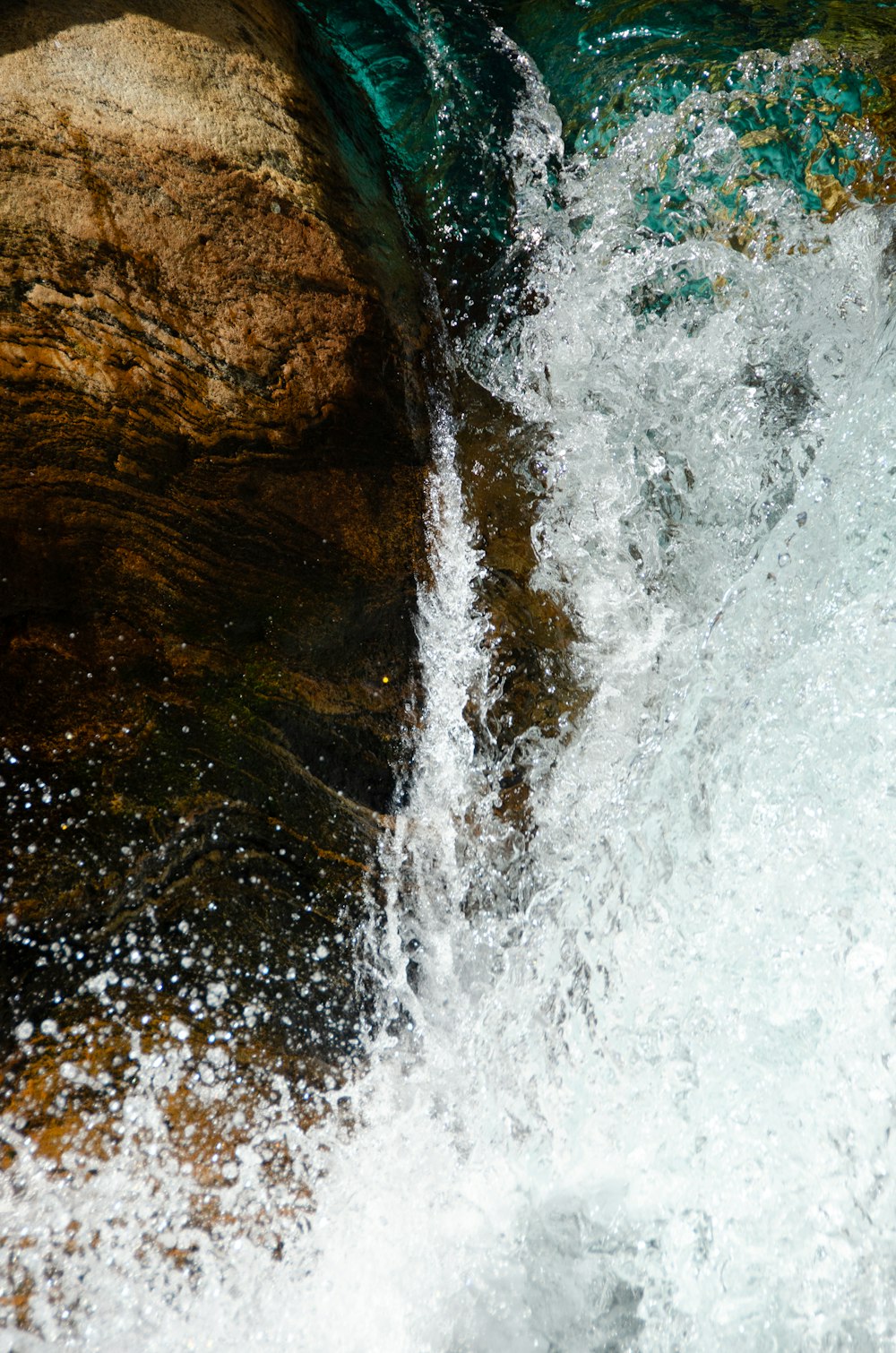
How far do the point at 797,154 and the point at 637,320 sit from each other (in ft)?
1.91

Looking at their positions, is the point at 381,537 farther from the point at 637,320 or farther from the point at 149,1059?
the point at 149,1059

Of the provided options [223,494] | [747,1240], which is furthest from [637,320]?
[747,1240]

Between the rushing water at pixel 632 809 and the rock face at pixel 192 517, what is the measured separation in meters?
0.19

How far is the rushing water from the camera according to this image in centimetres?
162

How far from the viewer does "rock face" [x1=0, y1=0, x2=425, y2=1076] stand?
1753mm

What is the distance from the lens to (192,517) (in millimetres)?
1914

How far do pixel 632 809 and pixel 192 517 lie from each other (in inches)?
45.8

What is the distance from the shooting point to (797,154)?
7.42 feet

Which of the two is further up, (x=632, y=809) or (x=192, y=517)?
(x=192, y=517)

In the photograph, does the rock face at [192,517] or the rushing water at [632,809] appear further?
the rock face at [192,517]

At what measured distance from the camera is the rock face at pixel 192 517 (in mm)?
1753

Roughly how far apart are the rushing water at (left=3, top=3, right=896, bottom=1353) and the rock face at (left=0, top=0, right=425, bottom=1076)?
0.19 m

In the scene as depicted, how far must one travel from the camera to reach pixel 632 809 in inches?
78.8

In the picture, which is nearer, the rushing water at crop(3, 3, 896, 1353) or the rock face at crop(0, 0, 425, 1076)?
the rushing water at crop(3, 3, 896, 1353)
